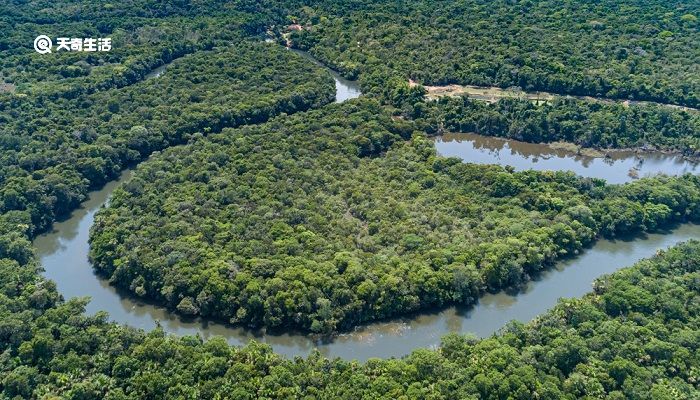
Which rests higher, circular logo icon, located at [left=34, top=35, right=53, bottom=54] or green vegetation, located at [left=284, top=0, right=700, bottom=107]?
green vegetation, located at [left=284, top=0, right=700, bottom=107]

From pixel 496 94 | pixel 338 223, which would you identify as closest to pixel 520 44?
pixel 496 94

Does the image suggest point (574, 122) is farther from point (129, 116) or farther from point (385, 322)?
point (129, 116)

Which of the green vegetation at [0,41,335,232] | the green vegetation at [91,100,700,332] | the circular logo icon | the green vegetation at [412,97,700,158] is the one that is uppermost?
the green vegetation at [412,97,700,158]

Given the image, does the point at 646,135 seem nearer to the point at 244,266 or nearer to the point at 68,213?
the point at 244,266

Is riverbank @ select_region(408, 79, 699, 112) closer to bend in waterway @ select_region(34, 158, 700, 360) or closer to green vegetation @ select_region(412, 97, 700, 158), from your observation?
green vegetation @ select_region(412, 97, 700, 158)

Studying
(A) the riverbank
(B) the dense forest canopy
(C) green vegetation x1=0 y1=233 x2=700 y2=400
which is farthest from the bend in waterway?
(A) the riverbank

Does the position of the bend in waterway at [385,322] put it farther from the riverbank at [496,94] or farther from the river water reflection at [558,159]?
the riverbank at [496,94]

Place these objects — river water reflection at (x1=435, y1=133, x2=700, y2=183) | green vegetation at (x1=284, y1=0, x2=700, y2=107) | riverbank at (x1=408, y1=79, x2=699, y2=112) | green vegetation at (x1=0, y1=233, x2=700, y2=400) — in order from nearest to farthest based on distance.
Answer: green vegetation at (x1=0, y1=233, x2=700, y2=400) < river water reflection at (x1=435, y1=133, x2=700, y2=183) < riverbank at (x1=408, y1=79, x2=699, y2=112) < green vegetation at (x1=284, y1=0, x2=700, y2=107)
